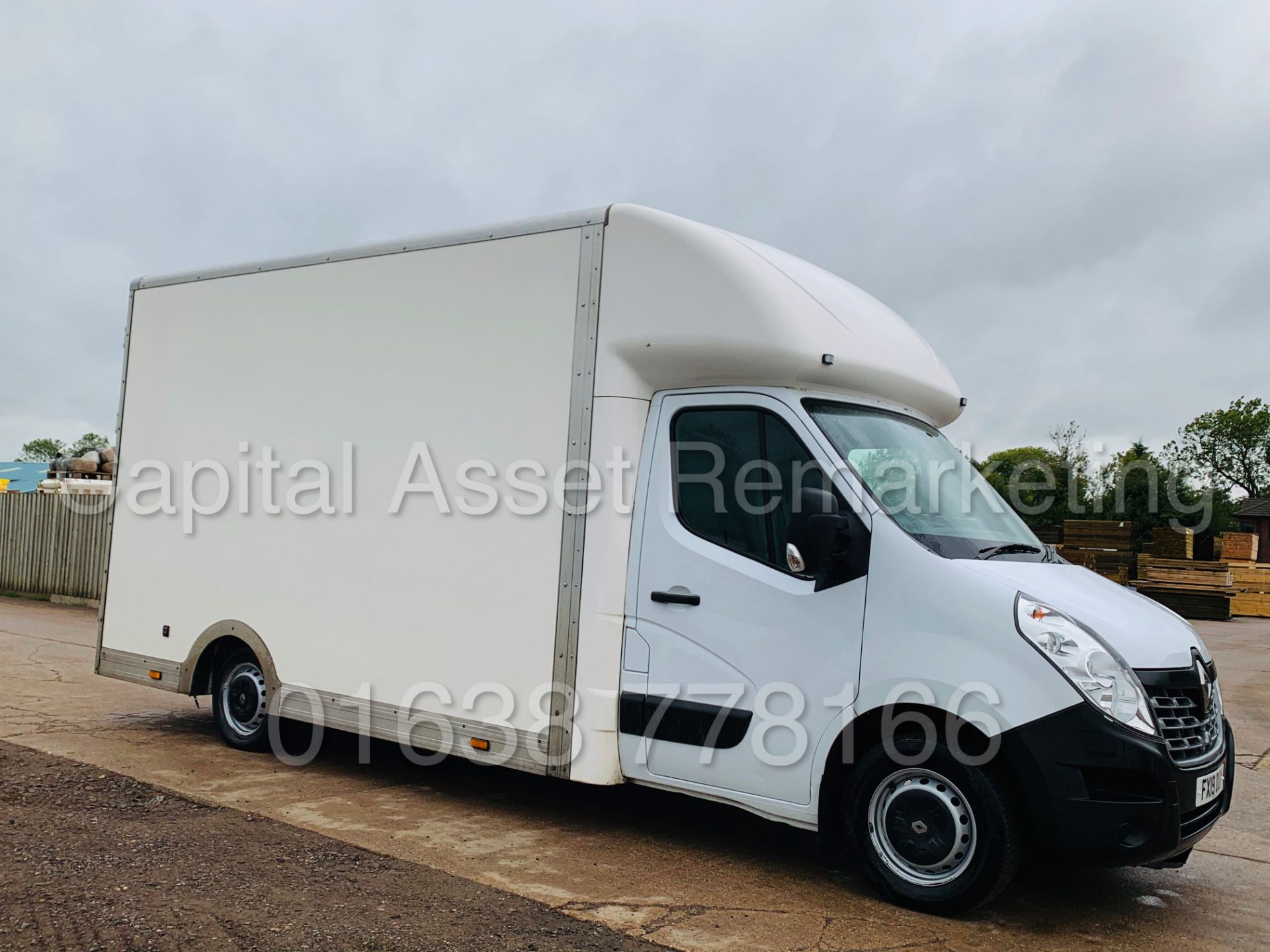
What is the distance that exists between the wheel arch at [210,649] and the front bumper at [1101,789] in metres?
4.75

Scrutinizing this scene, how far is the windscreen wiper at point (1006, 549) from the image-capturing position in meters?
5.06

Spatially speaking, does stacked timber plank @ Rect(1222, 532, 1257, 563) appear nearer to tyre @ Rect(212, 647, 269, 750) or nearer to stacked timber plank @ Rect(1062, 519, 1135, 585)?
stacked timber plank @ Rect(1062, 519, 1135, 585)

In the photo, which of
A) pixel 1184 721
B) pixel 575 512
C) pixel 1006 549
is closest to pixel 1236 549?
pixel 1006 549

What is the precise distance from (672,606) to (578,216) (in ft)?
6.94

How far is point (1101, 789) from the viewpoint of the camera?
4410mm

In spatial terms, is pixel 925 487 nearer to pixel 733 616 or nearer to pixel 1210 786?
pixel 733 616

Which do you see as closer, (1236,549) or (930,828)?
(930,828)

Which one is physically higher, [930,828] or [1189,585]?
[1189,585]

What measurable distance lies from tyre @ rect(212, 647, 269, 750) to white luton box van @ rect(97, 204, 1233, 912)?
0.09ft

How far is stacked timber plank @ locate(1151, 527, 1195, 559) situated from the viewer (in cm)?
2283

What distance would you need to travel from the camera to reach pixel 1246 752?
902 cm

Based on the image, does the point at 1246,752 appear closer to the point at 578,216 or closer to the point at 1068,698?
the point at 1068,698

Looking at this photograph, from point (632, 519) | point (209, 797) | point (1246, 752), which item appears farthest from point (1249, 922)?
point (209, 797)

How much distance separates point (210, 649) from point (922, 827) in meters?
4.89
